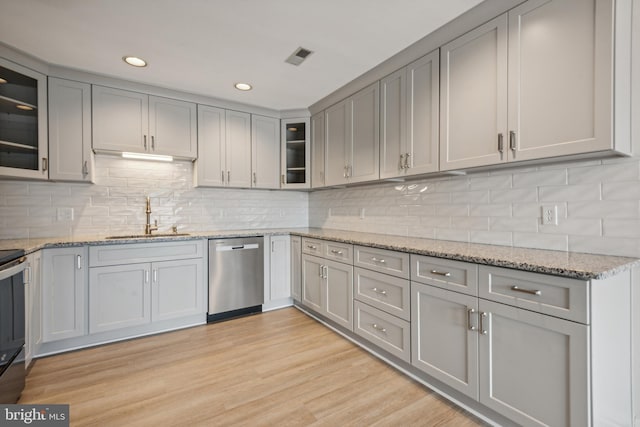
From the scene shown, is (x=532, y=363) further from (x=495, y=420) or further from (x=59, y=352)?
(x=59, y=352)

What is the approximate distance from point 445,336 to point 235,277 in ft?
6.99

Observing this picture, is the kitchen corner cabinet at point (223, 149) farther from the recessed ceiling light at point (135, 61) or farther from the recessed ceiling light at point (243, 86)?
the recessed ceiling light at point (135, 61)

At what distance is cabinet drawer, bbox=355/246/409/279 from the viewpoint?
202cm

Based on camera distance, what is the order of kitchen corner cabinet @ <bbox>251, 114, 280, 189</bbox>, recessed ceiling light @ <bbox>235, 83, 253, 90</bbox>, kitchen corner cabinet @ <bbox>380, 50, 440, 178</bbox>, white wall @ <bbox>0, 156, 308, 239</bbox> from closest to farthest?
Answer: kitchen corner cabinet @ <bbox>380, 50, 440, 178</bbox> < white wall @ <bbox>0, 156, 308, 239</bbox> < recessed ceiling light @ <bbox>235, 83, 253, 90</bbox> < kitchen corner cabinet @ <bbox>251, 114, 280, 189</bbox>

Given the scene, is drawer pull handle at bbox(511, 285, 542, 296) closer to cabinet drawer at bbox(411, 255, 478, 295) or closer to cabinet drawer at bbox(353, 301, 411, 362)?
cabinet drawer at bbox(411, 255, 478, 295)

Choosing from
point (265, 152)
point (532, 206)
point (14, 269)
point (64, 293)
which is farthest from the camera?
point (265, 152)

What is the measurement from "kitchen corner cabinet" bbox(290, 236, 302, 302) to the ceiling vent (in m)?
1.76

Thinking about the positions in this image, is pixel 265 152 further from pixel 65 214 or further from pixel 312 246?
pixel 65 214

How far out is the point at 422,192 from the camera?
103 inches

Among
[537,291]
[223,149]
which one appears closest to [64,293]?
[223,149]

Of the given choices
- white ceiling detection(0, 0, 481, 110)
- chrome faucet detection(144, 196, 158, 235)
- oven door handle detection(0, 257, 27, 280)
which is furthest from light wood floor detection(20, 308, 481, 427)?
white ceiling detection(0, 0, 481, 110)

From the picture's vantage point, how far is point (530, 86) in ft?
5.30

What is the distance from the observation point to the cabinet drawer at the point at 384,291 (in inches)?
79.4

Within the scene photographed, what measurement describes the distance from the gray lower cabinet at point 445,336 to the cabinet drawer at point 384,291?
0.24 ft
